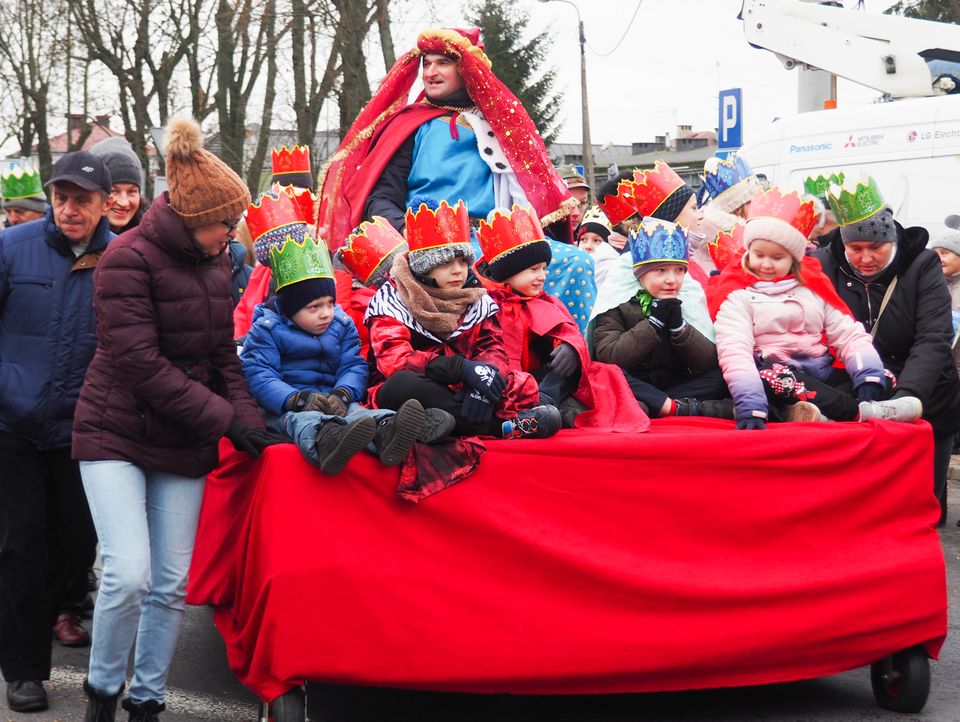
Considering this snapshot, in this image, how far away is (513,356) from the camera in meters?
4.69

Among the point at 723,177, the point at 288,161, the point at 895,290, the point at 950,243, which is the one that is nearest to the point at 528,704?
the point at 895,290

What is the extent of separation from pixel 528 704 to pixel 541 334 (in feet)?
4.52

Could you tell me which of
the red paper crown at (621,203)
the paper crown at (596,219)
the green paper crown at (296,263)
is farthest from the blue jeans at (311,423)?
the paper crown at (596,219)

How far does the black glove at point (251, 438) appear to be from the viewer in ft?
13.0

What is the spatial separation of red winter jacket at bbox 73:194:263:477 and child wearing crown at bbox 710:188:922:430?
1.95 m

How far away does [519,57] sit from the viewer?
102 ft

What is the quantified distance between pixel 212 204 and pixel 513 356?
1.28 meters

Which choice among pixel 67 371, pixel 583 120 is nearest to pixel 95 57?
pixel 583 120

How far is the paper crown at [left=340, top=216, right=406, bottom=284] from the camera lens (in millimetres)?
5105

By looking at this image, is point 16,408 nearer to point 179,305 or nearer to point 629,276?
point 179,305

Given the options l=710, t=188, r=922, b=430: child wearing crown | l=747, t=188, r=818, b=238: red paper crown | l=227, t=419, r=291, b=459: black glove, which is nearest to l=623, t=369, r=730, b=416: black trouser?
l=710, t=188, r=922, b=430: child wearing crown

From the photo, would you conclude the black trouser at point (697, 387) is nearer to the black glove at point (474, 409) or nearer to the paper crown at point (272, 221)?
the black glove at point (474, 409)

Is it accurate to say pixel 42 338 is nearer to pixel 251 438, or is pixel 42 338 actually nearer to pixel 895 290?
pixel 251 438

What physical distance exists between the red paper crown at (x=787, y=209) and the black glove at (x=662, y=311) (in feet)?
1.69
